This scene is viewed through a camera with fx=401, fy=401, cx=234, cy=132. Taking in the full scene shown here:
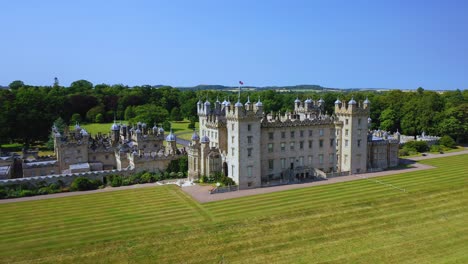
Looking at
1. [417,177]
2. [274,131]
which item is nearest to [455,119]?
[417,177]

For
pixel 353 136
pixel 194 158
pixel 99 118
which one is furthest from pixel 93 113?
pixel 353 136

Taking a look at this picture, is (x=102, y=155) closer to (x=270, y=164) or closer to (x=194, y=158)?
(x=194, y=158)

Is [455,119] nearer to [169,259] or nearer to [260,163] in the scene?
[260,163]

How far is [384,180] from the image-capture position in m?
62.2

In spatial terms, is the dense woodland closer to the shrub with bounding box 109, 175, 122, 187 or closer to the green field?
the shrub with bounding box 109, 175, 122, 187

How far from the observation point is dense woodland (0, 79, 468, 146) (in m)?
95.5

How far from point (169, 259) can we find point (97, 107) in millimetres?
123181

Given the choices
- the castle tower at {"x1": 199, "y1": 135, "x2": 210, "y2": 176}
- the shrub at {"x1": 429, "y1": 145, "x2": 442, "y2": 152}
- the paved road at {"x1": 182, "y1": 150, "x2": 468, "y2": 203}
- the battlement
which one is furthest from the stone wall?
the shrub at {"x1": 429, "y1": 145, "x2": 442, "y2": 152}

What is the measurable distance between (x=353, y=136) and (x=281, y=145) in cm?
1315

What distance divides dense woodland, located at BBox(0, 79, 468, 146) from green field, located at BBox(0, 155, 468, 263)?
30238 mm

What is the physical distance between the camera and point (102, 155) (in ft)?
234

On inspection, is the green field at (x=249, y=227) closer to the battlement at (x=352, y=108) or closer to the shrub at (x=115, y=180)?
the shrub at (x=115, y=180)

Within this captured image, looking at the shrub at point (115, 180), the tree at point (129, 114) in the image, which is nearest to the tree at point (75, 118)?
the tree at point (129, 114)

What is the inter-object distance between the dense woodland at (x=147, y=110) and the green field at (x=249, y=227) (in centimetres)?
3024
